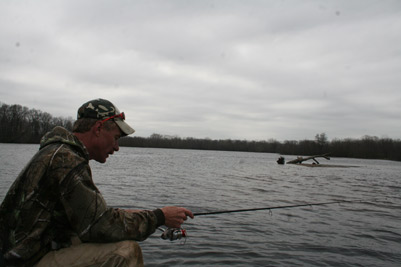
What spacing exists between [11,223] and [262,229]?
7107 millimetres

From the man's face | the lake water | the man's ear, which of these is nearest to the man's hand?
the man's face

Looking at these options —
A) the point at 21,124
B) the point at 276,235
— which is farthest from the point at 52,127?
the point at 276,235

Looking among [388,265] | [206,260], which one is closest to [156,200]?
[206,260]

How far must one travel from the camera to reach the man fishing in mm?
2598

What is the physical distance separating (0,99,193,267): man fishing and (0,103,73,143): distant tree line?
116541 mm

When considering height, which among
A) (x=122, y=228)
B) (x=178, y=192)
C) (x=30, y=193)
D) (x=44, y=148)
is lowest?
(x=178, y=192)

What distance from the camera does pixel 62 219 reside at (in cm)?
276

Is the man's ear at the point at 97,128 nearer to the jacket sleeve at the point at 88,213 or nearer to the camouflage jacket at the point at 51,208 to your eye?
the camouflage jacket at the point at 51,208

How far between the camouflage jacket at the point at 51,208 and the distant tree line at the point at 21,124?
11657cm

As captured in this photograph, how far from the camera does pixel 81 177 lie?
2.69m

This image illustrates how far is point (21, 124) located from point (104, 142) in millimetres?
130506

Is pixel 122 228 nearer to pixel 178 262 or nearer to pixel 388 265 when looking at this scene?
pixel 178 262

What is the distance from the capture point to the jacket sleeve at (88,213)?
263 cm

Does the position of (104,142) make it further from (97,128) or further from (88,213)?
(88,213)
